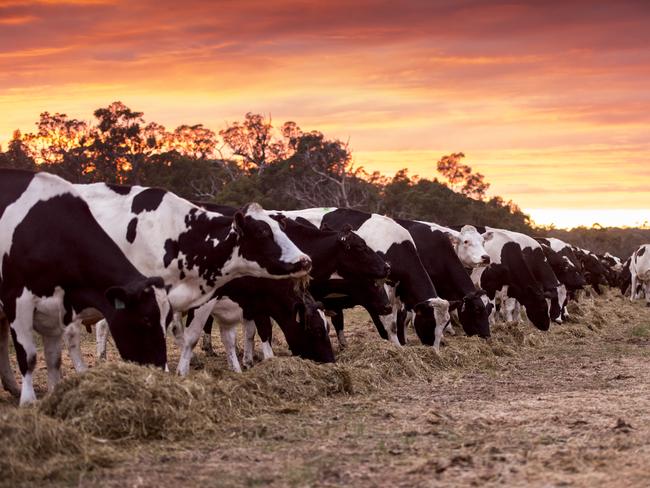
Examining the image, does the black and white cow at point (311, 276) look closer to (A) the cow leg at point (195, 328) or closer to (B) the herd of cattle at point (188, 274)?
(B) the herd of cattle at point (188, 274)

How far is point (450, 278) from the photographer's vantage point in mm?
19141

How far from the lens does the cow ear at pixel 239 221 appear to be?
12078mm

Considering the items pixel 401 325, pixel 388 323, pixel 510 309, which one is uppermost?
pixel 388 323

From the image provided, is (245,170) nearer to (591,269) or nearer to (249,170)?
(249,170)

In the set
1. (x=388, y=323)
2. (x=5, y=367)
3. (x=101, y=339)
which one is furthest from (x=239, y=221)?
(x=388, y=323)

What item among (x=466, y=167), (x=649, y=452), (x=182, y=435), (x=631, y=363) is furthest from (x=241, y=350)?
(x=466, y=167)

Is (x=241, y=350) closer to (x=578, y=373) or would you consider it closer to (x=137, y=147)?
(x=578, y=373)

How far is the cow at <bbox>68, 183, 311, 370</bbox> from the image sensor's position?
12211mm

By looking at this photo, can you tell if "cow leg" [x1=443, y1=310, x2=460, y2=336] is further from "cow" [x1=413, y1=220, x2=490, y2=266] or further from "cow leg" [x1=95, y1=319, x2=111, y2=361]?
"cow leg" [x1=95, y1=319, x2=111, y2=361]

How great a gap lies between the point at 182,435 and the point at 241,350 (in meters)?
8.17

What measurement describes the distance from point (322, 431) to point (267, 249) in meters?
3.41

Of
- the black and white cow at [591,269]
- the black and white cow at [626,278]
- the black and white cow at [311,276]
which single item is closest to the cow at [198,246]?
the black and white cow at [311,276]

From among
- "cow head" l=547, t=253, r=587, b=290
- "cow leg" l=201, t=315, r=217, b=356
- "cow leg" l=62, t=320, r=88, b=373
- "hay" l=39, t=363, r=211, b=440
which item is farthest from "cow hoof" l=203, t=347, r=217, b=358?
"cow head" l=547, t=253, r=587, b=290

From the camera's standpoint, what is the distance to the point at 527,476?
24.3ft
